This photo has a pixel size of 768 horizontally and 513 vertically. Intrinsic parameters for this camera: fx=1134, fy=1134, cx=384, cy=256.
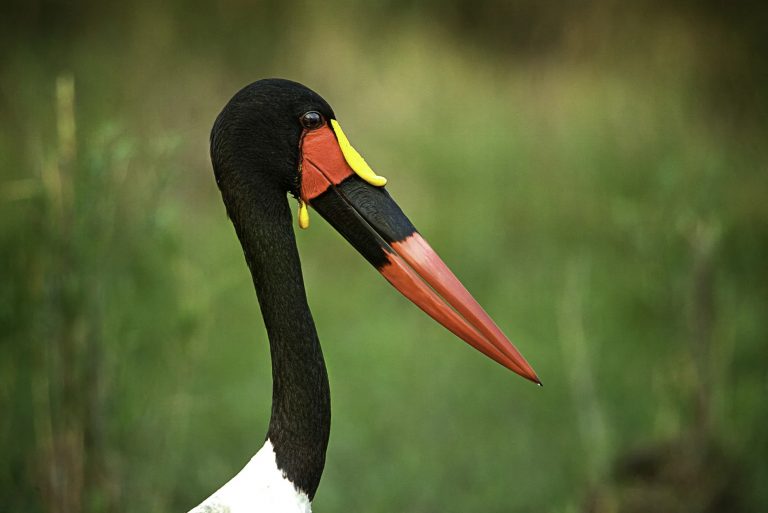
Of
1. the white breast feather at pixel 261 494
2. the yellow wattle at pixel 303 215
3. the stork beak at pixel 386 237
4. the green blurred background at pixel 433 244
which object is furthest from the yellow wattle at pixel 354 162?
the green blurred background at pixel 433 244

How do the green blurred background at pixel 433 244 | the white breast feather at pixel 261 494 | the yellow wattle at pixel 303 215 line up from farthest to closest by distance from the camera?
the green blurred background at pixel 433 244 → the yellow wattle at pixel 303 215 → the white breast feather at pixel 261 494

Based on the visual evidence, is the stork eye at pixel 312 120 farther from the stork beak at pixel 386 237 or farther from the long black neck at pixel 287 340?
the long black neck at pixel 287 340

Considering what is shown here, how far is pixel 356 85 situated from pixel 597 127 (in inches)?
55.2

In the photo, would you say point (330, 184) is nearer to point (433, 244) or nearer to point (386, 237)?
point (386, 237)

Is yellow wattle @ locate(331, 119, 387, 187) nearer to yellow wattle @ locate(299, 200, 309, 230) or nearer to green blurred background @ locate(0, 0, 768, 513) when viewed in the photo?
yellow wattle @ locate(299, 200, 309, 230)

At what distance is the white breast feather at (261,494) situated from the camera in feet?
6.93

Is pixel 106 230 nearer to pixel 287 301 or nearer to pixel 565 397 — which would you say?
pixel 287 301

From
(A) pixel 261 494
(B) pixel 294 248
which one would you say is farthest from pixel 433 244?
(A) pixel 261 494

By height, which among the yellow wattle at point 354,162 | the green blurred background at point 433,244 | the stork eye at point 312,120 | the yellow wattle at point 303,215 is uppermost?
the stork eye at point 312,120

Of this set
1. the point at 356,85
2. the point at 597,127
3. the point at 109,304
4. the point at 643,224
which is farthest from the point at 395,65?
the point at 109,304

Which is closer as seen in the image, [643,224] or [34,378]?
[34,378]

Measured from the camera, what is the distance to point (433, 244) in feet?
18.6

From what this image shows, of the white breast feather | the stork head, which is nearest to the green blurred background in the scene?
the stork head

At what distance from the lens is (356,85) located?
6.34 m
